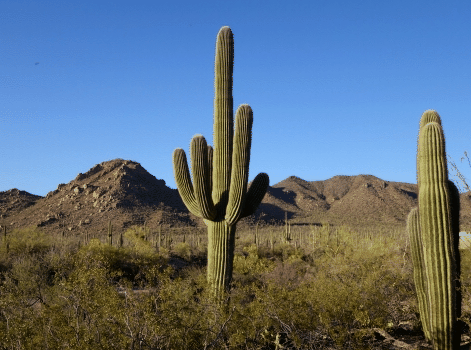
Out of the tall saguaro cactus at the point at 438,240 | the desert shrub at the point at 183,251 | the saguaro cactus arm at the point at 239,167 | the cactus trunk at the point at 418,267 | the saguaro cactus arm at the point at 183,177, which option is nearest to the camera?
the tall saguaro cactus at the point at 438,240

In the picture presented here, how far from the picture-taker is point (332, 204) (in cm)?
6912

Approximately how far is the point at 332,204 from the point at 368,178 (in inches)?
317

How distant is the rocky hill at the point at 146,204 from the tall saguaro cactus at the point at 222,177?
30.4 meters

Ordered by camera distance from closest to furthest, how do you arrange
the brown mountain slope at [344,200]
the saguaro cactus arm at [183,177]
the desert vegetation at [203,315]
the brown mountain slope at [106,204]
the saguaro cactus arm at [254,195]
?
the desert vegetation at [203,315], the saguaro cactus arm at [254,195], the saguaro cactus arm at [183,177], the brown mountain slope at [106,204], the brown mountain slope at [344,200]

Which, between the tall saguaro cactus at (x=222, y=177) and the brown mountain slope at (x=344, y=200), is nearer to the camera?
the tall saguaro cactus at (x=222, y=177)

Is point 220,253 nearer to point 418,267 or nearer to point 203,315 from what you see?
point 203,315

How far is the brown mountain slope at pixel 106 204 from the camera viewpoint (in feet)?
147

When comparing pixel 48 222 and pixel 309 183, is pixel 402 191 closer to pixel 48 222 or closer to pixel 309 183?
pixel 309 183

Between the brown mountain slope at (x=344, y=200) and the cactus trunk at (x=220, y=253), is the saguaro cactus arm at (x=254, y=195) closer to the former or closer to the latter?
the cactus trunk at (x=220, y=253)

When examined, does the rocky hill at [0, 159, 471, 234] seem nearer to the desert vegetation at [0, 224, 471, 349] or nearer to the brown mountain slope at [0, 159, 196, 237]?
the brown mountain slope at [0, 159, 196, 237]

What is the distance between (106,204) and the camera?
157 feet

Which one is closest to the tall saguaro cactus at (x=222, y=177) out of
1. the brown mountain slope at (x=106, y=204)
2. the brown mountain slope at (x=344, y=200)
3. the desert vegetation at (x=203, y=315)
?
the desert vegetation at (x=203, y=315)

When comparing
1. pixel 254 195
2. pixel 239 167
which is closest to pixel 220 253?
pixel 254 195

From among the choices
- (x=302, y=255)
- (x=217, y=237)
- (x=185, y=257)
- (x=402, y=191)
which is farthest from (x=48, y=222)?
(x=402, y=191)
